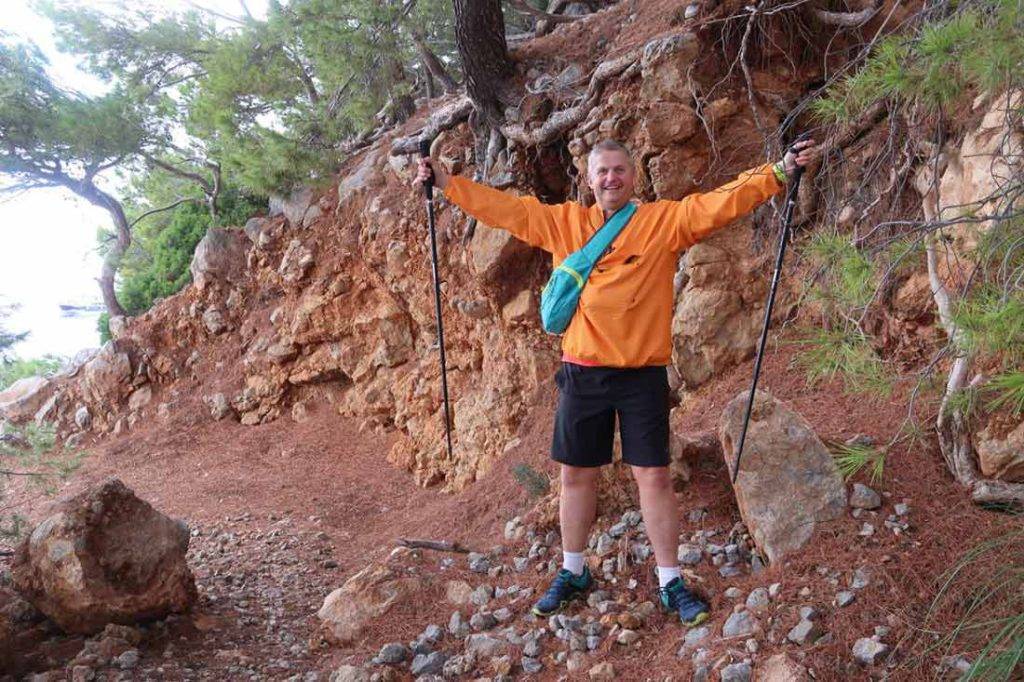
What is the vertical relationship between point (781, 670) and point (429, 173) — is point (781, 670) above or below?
below

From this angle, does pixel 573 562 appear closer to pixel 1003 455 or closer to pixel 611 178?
pixel 611 178

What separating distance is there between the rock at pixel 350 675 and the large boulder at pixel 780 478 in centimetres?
187

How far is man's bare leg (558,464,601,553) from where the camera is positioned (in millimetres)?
3129

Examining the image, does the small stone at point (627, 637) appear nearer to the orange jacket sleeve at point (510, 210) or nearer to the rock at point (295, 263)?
the orange jacket sleeve at point (510, 210)

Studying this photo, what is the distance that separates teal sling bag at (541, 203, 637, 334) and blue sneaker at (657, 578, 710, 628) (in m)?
1.20

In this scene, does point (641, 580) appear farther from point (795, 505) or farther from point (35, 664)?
point (35, 664)

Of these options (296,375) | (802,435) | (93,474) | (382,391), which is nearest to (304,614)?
(802,435)

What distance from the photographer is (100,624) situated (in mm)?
3461

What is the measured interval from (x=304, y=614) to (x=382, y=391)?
15.3 feet

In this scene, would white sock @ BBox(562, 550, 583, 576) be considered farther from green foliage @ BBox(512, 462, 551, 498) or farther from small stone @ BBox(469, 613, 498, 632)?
green foliage @ BBox(512, 462, 551, 498)

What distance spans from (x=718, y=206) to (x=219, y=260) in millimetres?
9239

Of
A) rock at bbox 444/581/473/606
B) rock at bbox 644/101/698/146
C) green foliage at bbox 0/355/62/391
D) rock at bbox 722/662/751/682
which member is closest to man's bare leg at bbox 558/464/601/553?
rock at bbox 444/581/473/606

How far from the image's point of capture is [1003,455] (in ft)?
9.52

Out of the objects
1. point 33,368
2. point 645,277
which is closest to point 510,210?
point 645,277
